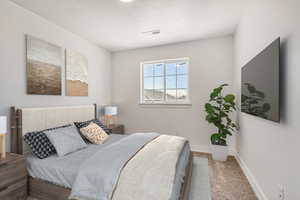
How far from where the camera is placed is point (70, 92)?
9.89ft

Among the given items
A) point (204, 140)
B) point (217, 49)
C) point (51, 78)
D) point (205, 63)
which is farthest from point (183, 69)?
point (51, 78)

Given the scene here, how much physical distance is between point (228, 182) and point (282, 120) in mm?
1416

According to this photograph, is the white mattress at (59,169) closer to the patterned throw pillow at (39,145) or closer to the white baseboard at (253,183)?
the patterned throw pillow at (39,145)

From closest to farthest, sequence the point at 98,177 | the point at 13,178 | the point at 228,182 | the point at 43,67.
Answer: the point at 98,177, the point at 13,178, the point at 228,182, the point at 43,67

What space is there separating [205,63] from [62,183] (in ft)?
11.4

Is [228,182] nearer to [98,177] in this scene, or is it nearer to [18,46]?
[98,177]

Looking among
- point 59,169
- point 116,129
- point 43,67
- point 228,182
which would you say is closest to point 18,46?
point 43,67

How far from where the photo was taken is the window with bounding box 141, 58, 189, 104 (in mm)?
3809

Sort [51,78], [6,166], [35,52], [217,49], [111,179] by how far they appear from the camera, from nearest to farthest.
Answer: [111,179], [6,166], [35,52], [51,78], [217,49]

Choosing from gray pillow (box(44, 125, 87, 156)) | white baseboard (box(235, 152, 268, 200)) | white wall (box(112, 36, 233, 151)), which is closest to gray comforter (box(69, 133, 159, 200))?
gray pillow (box(44, 125, 87, 156))

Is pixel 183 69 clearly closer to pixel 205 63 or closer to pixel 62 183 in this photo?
pixel 205 63

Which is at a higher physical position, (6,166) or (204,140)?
(6,166)

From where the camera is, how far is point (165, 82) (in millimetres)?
4008

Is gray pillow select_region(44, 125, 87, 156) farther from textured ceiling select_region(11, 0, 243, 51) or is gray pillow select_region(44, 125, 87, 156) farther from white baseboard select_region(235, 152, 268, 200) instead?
white baseboard select_region(235, 152, 268, 200)
